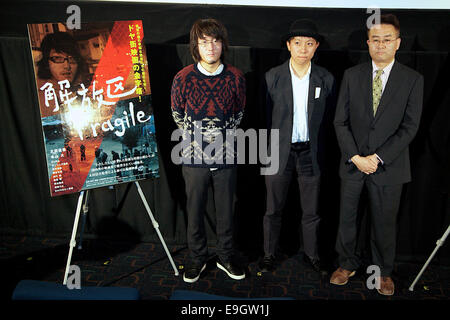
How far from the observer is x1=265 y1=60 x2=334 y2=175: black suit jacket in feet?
9.78

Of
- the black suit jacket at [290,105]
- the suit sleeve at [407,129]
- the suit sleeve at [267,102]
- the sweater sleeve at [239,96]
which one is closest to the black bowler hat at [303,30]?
the black suit jacket at [290,105]

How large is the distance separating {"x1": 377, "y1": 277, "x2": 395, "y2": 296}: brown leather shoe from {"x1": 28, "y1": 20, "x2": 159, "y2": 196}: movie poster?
210 cm

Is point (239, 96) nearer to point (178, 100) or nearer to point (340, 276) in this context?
point (178, 100)

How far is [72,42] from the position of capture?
9.31 ft

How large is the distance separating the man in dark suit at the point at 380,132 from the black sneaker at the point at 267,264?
63cm

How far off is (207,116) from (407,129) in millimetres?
1413

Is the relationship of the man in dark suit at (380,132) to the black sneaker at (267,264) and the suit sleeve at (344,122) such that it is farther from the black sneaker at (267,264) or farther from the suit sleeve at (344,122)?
the black sneaker at (267,264)

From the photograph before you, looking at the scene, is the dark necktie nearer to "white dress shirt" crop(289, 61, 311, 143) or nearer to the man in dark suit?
the man in dark suit

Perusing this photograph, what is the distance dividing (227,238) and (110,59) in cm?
166

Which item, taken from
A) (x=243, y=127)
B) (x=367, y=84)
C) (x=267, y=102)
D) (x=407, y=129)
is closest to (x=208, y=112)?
(x=267, y=102)

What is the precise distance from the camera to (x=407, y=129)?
2795 millimetres

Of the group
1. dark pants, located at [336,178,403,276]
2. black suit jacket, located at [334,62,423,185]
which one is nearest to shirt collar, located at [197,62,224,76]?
black suit jacket, located at [334,62,423,185]

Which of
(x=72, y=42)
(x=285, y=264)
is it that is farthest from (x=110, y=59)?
(x=285, y=264)
